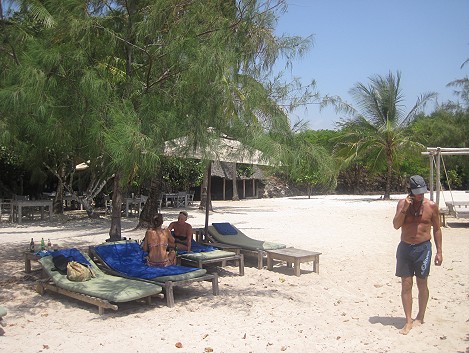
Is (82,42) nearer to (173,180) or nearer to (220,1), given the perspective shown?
(220,1)

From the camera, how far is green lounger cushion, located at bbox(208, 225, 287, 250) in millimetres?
8461

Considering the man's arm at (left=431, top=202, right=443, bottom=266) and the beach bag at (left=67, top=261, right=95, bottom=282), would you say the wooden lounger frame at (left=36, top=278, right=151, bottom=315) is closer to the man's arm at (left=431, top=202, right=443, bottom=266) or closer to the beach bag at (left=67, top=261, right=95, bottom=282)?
the beach bag at (left=67, top=261, right=95, bottom=282)

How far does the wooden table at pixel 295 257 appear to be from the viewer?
7.76 metres

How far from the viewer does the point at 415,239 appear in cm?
498

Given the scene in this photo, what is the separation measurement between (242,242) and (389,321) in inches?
148

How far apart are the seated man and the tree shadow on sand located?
10.4ft

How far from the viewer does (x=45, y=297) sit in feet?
20.9

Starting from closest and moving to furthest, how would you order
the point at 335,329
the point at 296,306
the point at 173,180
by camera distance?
the point at 335,329, the point at 296,306, the point at 173,180

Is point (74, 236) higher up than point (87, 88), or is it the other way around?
point (87, 88)

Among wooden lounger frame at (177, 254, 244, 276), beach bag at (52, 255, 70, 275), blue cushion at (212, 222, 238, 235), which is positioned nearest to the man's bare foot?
wooden lounger frame at (177, 254, 244, 276)

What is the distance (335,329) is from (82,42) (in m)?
4.68

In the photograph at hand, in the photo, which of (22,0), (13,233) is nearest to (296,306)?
(22,0)

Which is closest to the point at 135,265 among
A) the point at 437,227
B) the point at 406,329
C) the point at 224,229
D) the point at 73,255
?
the point at 73,255

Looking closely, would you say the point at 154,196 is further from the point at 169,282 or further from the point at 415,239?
the point at 415,239
